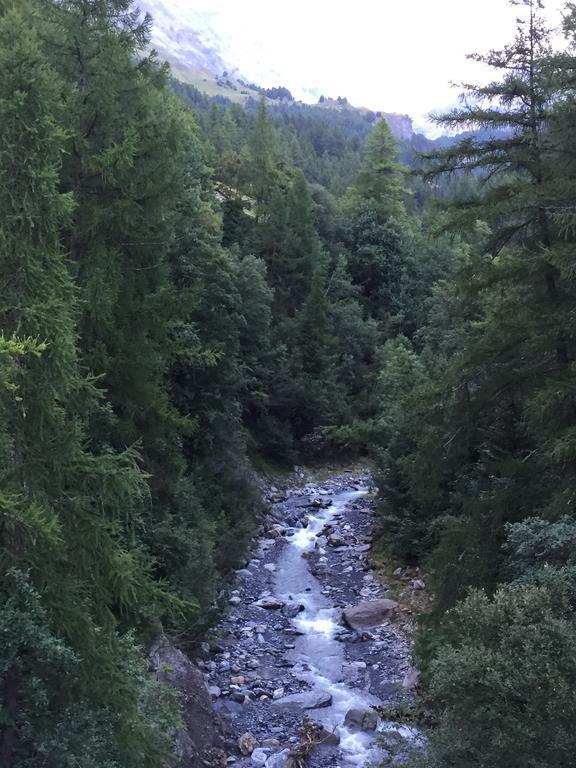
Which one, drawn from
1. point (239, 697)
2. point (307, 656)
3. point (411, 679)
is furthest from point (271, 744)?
point (307, 656)

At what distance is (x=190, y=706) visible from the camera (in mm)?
10773

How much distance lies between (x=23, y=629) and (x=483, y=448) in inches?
387

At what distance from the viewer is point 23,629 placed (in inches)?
226

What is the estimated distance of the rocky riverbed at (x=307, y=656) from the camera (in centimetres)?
1091

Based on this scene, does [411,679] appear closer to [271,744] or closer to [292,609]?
[271,744]

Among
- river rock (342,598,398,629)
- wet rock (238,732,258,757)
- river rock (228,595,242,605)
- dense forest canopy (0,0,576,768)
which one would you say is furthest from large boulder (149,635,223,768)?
river rock (342,598,398,629)

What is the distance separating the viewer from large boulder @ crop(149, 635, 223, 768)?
984 cm

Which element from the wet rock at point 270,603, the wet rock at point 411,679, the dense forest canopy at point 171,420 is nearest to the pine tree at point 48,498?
the dense forest canopy at point 171,420

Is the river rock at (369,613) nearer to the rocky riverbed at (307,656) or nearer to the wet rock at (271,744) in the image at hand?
the rocky riverbed at (307,656)

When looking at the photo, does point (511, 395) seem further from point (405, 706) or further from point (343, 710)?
point (343, 710)

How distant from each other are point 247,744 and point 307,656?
382cm

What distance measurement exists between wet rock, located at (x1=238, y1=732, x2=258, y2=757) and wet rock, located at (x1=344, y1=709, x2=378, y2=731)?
6.09 ft

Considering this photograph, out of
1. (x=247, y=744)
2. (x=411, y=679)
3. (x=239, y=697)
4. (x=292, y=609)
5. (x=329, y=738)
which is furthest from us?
(x=292, y=609)

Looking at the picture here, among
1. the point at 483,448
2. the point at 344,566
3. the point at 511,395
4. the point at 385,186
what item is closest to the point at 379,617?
the point at 344,566
